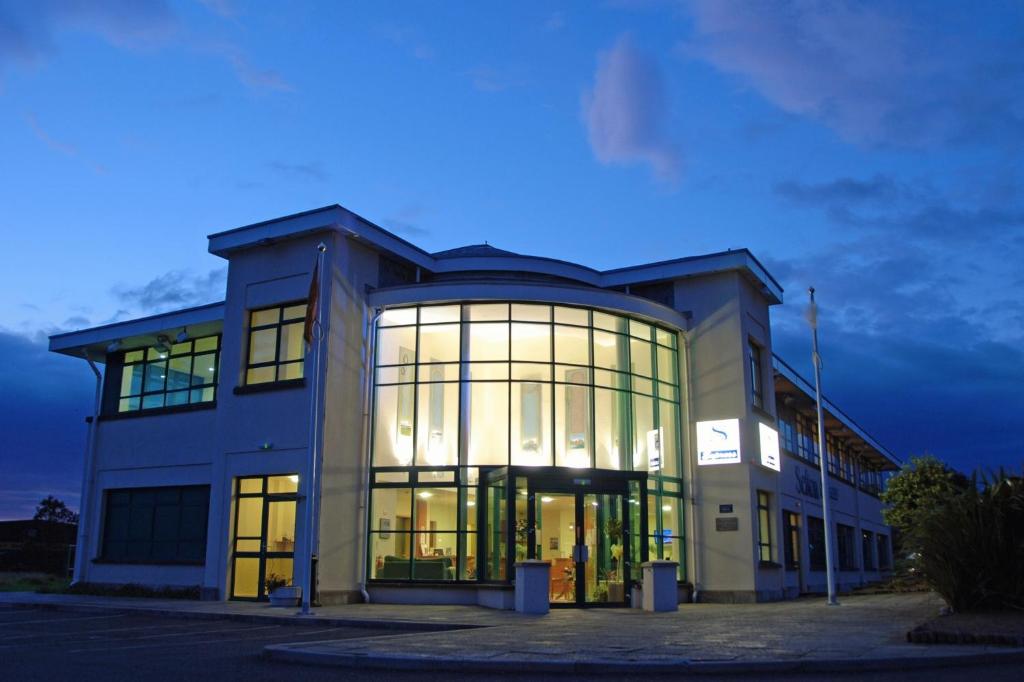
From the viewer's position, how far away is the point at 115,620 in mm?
17844

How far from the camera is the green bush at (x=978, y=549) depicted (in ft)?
42.3

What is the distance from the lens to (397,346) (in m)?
23.4

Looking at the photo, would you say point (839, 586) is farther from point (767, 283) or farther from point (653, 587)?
point (653, 587)

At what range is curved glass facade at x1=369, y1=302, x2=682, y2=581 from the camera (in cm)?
2189

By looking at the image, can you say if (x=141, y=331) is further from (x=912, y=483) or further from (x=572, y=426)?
(x=912, y=483)

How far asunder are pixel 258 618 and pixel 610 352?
11093mm

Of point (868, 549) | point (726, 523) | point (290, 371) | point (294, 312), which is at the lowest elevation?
point (868, 549)

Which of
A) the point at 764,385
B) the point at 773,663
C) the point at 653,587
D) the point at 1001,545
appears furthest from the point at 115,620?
the point at 764,385

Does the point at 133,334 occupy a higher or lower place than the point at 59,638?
higher

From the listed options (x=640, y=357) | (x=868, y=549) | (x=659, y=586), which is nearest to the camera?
(x=659, y=586)

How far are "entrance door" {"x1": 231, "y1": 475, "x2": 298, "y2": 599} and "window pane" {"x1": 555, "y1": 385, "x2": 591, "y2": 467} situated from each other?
654cm

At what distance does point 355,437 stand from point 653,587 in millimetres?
7997

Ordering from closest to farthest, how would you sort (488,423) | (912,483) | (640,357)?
(488,423) → (640,357) → (912,483)

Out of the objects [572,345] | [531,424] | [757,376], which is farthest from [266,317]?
[757,376]
